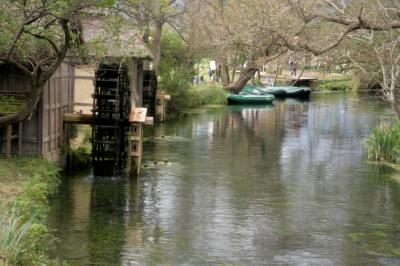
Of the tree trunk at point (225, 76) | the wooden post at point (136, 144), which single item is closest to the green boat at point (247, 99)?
the tree trunk at point (225, 76)

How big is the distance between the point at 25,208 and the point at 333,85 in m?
56.5

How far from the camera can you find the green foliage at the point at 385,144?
72.4 ft

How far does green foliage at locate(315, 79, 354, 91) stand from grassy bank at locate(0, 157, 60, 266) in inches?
1964

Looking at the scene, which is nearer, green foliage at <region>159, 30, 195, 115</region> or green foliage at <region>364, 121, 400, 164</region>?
green foliage at <region>364, 121, 400, 164</region>

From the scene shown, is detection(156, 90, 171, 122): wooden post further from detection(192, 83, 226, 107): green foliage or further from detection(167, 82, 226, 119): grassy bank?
detection(192, 83, 226, 107): green foliage

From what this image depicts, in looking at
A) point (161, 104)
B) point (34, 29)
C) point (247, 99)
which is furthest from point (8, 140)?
point (247, 99)

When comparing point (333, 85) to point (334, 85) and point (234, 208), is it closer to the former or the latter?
point (334, 85)

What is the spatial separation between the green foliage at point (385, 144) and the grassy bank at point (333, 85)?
42.2 metres

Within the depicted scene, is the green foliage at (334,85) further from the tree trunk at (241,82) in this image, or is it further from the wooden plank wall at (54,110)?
the wooden plank wall at (54,110)

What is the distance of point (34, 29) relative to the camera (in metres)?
12.8

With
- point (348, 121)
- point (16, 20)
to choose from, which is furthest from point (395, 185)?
point (348, 121)

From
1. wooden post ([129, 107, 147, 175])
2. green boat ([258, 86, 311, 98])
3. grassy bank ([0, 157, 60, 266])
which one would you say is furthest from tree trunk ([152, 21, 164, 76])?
green boat ([258, 86, 311, 98])

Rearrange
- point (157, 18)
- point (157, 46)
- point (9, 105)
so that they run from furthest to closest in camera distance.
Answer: point (157, 46) < point (157, 18) < point (9, 105)

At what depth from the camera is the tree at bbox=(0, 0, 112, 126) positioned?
12062mm
